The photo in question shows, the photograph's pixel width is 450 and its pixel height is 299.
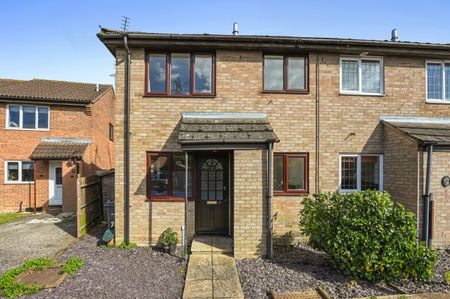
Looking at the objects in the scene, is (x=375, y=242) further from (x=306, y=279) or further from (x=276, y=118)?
(x=276, y=118)

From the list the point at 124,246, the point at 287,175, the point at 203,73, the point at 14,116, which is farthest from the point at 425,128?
the point at 14,116

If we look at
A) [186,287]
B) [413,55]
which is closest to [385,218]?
[186,287]

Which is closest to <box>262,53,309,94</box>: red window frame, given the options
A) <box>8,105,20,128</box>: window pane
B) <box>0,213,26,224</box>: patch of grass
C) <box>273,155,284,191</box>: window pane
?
<box>273,155,284,191</box>: window pane

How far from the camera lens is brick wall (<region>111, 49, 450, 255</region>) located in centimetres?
679

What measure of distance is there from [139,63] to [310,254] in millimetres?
6993

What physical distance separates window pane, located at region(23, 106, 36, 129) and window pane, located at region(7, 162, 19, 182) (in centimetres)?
190

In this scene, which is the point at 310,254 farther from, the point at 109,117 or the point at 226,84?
the point at 109,117

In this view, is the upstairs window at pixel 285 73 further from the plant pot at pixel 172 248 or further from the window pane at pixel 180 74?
the plant pot at pixel 172 248

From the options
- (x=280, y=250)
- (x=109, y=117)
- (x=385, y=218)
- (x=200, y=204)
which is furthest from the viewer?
(x=109, y=117)

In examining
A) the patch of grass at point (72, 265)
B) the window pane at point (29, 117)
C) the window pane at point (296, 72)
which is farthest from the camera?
the window pane at point (29, 117)

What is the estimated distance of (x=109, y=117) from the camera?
1549cm

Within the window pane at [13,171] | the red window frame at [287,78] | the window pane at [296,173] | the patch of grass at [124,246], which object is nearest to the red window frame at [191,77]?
the red window frame at [287,78]

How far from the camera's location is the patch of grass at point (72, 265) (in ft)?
16.7

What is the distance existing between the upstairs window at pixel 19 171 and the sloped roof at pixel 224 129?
387 inches
